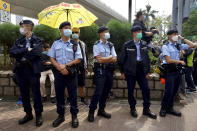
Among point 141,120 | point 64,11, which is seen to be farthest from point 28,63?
point 141,120

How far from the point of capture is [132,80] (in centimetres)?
373

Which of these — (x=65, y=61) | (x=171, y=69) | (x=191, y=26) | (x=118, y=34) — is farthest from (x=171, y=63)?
(x=191, y=26)

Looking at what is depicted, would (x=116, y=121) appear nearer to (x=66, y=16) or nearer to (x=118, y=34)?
(x=66, y=16)

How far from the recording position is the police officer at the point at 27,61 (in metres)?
3.15

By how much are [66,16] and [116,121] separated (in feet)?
9.85

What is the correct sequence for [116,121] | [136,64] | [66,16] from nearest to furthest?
[116,121], [136,64], [66,16]

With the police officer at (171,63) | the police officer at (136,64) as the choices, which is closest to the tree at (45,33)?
the police officer at (136,64)

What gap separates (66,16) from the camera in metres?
4.52

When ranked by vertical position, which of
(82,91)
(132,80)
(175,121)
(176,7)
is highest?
(176,7)

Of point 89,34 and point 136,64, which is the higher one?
point 89,34

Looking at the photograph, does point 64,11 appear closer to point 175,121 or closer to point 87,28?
point 87,28

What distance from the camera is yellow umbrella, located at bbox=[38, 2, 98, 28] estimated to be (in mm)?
4211

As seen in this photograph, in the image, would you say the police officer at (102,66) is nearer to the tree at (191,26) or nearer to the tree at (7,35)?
the tree at (7,35)

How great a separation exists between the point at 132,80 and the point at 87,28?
3.38 m
